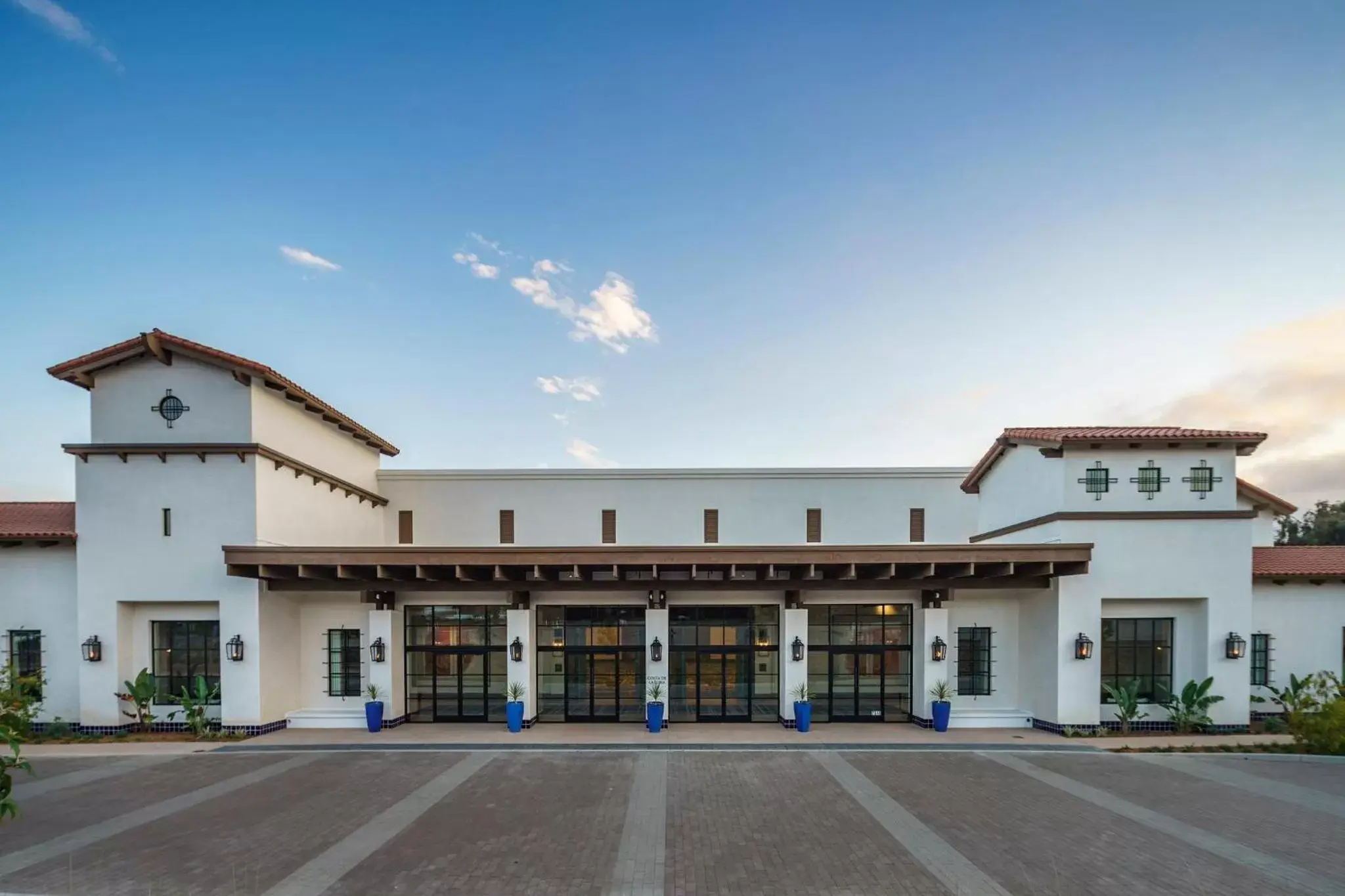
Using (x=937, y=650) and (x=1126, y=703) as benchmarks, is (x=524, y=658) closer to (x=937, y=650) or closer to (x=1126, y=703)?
(x=937, y=650)

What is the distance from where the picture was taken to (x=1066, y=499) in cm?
1505

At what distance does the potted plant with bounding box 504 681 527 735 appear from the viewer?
15141 mm

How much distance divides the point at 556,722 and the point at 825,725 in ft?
22.9

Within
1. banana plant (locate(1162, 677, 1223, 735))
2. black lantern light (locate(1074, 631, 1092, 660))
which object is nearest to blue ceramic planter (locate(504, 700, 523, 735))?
black lantern light (locate(1074, 631, 1092, 660))

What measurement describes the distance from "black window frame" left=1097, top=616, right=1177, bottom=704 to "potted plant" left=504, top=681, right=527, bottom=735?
47.3 ft

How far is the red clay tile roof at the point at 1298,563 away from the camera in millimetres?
15656

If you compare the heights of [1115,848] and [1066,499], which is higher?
[1066,499]

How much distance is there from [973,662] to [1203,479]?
23.2 feet

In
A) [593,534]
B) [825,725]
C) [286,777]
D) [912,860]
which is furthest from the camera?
[593,534]

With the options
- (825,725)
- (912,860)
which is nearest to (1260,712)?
(825,725)

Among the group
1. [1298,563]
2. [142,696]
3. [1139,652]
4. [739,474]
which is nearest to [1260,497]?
[1298,563]

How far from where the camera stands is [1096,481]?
15039 millimetres

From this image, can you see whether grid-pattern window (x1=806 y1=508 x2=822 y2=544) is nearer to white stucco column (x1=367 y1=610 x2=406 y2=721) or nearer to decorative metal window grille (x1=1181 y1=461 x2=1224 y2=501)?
decorative metal window grille (x1=1181 y1=461 x2=1224 y2=501)

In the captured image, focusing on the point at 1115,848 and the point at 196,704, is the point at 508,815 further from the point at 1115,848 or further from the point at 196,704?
the point at 196,704
